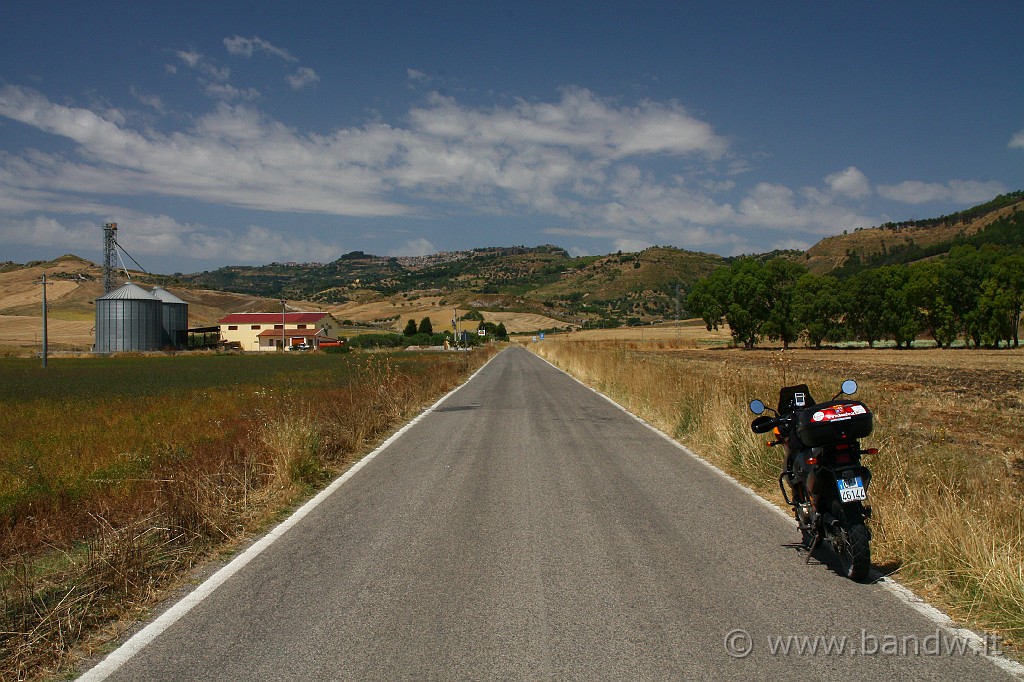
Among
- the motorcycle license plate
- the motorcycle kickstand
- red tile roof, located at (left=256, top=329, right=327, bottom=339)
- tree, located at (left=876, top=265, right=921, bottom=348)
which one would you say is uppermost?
tree, located at (left=876, top=265, right=921, bottom=348)

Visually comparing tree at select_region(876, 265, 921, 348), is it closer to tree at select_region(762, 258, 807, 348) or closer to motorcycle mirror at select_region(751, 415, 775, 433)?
tree at select_region(762, 258, 807, 348)

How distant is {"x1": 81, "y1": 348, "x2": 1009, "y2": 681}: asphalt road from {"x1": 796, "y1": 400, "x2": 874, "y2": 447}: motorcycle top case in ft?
3.50

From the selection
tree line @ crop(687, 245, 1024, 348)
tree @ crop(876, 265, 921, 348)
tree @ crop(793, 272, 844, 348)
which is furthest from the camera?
tree @ crop(793, 272, 844, 348)

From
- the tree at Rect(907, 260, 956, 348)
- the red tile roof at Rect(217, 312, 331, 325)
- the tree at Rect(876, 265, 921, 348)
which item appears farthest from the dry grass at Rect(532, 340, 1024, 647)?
the red tile roof at Rect(217, 312, 331, 325)

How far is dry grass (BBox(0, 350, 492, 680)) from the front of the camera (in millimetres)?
4738

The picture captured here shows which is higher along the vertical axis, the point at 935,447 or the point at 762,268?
the point at 762,268

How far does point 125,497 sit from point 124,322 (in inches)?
3812

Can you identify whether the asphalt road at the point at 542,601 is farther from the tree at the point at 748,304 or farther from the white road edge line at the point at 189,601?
the tree at the point at 748,304

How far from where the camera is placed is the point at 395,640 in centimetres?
446

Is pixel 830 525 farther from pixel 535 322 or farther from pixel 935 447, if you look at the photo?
pixel 535 322

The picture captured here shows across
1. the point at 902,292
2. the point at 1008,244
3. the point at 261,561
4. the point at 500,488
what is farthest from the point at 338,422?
the point at 1008,244

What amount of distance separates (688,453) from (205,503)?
305 inches

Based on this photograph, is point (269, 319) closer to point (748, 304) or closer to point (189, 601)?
Result: point (748, 304)

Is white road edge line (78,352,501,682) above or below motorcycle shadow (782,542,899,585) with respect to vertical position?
below
